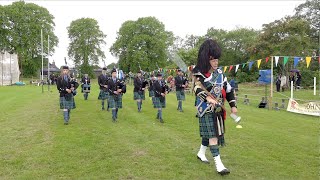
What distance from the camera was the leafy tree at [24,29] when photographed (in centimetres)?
5459

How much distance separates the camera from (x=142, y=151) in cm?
654

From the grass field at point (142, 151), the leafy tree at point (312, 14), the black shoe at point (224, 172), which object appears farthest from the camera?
the leafy tree at point (312, 14)

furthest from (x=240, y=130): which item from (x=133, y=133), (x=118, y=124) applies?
(x=118, y=124)

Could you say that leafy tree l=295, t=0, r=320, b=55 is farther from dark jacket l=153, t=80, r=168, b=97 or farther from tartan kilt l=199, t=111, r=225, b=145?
tartan kilt l=199, t=111, r=225, b=145

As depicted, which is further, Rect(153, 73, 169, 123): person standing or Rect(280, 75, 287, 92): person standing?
Rect(280, 75, 287, 92): person standing

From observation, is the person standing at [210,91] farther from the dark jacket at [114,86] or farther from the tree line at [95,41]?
the tree line at [95,41]

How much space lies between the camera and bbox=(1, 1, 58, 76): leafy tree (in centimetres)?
5459

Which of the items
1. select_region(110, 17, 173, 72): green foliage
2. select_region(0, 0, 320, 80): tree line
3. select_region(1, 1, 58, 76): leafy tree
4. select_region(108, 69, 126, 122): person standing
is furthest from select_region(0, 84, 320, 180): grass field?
select_region(1, 1, 58, 76): leafy tree

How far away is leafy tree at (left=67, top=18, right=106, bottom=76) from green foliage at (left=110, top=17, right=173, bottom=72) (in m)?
4.15

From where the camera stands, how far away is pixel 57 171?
5.20 m

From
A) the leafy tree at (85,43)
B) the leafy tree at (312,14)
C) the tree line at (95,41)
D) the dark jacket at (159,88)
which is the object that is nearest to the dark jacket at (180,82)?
the dark jacket at (159,88)

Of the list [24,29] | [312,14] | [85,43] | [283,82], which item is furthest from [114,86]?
[85,43]

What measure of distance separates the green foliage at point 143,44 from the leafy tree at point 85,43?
4148mm

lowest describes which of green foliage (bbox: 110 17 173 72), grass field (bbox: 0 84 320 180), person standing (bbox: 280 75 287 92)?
grass field (bbox: 0 84 320 180)
